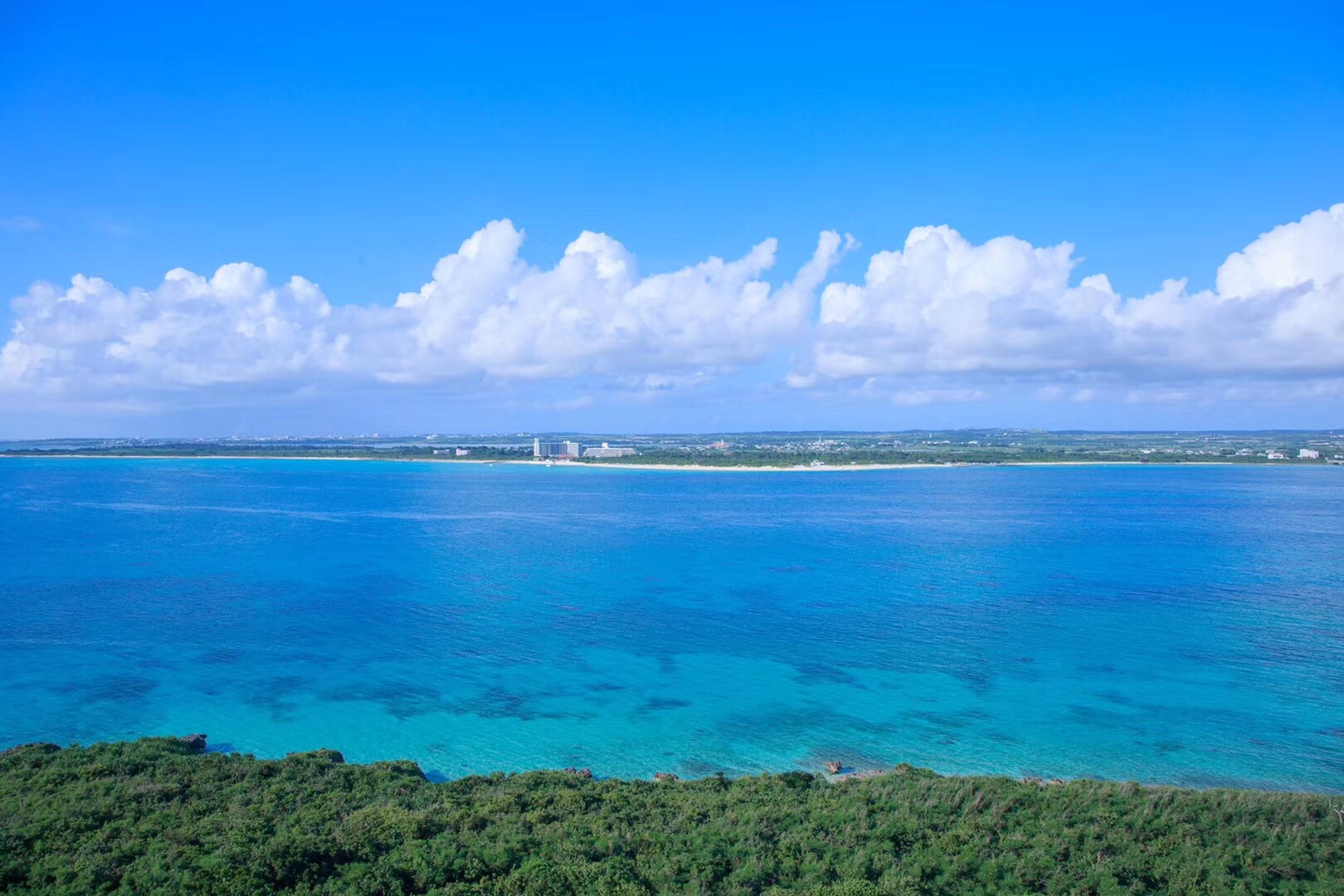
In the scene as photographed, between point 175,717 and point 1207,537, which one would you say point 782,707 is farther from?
point 1207,537

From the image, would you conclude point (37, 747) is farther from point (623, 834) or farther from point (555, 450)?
point (555, 450)

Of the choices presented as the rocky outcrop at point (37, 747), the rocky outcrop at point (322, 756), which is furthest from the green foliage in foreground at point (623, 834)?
the rocky outcrop at point (37, 747)

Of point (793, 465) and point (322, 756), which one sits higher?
point (793, 465)

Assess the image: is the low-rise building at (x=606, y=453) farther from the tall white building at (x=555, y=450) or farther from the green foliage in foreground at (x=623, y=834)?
the green foliage in foreground at (x=623, y=834)

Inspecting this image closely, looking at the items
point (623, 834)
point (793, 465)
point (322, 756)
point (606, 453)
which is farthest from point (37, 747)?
point (606, 453)

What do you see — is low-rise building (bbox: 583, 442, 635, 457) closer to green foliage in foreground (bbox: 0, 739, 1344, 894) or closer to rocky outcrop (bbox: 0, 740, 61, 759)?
rocky outcrop (bbox: 0, 740, 61, 759)

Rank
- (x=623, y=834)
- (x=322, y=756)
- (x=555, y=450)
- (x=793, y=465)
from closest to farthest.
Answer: (x=623, y=834)
(x=322, y=756)
(x=793, y=465)
(x=555, y=450)

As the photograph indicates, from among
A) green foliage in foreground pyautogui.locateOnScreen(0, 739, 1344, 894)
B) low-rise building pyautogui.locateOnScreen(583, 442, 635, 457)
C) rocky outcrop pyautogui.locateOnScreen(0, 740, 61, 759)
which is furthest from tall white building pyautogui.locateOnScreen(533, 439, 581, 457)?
green foliage in foreground pyautogui.locateOnScreen(0, 739, 1344, 894)
